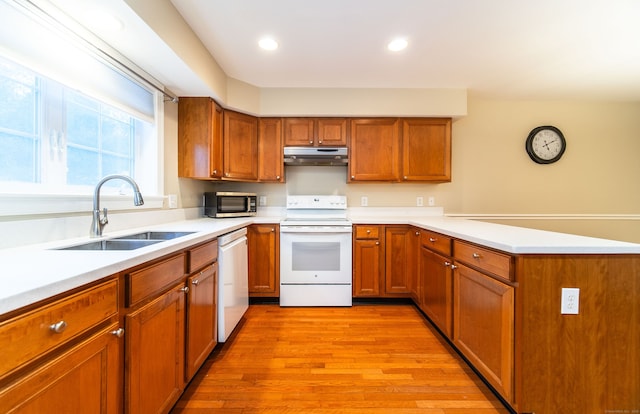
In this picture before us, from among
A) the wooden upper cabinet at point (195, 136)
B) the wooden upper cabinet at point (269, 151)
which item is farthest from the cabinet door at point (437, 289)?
the wooden upper cabinet at point (195, 136)

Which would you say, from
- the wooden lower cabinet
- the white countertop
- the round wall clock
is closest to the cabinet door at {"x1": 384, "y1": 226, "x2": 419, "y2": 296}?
the wooden lower cabinet

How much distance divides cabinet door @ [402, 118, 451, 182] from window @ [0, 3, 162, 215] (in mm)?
2540

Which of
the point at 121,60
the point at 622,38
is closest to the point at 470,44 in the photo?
the point at 622,38

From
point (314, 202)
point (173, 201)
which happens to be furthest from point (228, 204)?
point (314, 202)

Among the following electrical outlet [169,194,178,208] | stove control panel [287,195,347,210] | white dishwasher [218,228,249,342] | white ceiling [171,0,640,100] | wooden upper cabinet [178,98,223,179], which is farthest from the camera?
stove control panel [287,195,347,210]

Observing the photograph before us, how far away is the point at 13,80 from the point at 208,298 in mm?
1458

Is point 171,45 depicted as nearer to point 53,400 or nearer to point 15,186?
point 15,186

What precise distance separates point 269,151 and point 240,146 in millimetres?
319

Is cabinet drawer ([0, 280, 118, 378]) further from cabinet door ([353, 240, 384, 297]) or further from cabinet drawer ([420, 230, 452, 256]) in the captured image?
cabinet door ([353, 240, 384, 297])

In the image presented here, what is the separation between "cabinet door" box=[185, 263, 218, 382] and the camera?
142 centimetres

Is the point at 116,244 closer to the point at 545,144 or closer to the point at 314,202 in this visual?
the point at 314,202

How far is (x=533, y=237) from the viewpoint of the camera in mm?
1432

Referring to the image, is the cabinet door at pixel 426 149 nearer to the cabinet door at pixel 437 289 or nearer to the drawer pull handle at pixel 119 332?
the cabinet door at pixel 437 289

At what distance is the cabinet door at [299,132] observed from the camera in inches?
113
